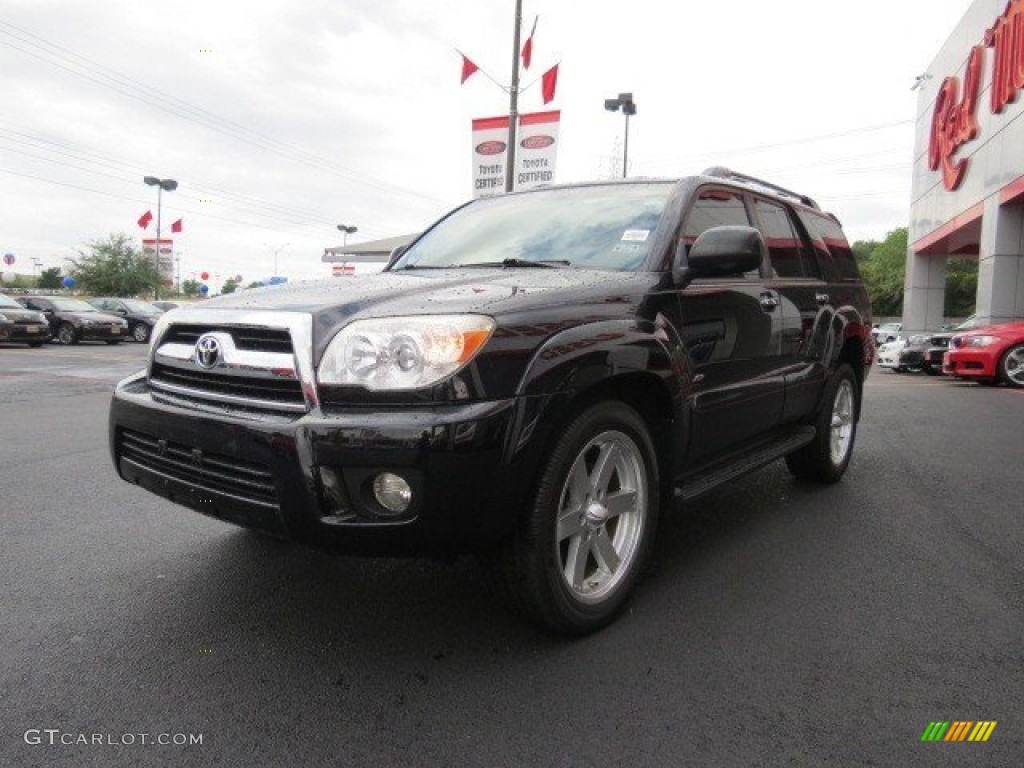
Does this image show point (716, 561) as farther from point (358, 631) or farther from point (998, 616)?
point (358, 631)

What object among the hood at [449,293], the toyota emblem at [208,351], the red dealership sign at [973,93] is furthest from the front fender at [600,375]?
the red dealership sign at [973,93]

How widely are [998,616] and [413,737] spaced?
2236 mm

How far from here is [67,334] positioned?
71.4 ft

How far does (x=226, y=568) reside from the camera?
3283 mm

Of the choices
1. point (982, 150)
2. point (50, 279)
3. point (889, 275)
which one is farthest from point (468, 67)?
point (50, 279)

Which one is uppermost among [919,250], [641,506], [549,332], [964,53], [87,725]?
[964,53]

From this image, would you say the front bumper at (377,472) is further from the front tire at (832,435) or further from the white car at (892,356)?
the white car at (892,356)

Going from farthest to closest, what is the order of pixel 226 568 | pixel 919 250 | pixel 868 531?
1. pixel 919 250
2. pixel 868 531
3. pixel 226 568

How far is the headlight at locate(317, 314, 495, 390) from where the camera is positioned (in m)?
2.25

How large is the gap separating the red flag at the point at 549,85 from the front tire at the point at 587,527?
10962mm

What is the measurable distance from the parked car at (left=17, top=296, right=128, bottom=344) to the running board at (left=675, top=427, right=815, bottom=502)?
2214cm

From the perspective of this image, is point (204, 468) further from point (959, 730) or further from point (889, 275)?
point (889, 275)

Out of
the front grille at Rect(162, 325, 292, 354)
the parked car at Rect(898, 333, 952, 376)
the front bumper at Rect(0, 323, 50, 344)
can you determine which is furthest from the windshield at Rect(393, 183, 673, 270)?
the front bumper at Rect(0, 323, 50, 344)

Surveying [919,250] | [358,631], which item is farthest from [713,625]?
[919,250]
